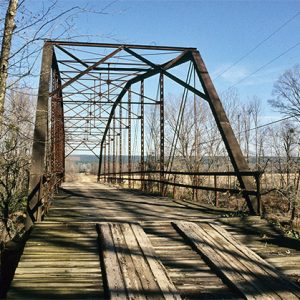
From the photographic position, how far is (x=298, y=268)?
5227 millimetres

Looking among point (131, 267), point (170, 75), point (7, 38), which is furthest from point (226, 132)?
point (7, 38)

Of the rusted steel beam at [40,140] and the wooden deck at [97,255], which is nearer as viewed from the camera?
the wooden deck at [97,255]

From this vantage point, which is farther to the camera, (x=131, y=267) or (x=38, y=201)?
(x=38, y=201)

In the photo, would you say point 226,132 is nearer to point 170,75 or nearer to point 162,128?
→ point 170,75

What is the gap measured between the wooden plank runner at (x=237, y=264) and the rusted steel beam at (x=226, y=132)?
1.69m

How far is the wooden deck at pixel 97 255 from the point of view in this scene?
4426 millimetres

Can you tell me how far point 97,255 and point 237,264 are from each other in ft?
6.40

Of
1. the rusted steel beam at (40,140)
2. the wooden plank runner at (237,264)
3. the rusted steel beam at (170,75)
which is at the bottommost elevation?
the wooden plank runner at (237,264)

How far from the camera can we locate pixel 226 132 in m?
8.95

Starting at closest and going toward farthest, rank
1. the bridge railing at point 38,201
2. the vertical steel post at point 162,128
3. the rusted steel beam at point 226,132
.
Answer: the bridge railing at point 38,201
the rusted steel beam at point 226,132
the vertical steel post at point 162,128

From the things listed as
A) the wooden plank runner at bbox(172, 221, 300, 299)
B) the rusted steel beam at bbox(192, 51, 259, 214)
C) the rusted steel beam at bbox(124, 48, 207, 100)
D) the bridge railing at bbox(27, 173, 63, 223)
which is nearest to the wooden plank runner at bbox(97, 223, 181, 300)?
the wooden plank runner at bbox(172, 221, 300, 299)

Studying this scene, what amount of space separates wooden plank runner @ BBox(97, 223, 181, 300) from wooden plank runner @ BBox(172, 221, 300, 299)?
2.40 feet

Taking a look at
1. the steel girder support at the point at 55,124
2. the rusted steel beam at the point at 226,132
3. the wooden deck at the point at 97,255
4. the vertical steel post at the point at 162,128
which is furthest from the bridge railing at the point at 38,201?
the vertical steel post at the point at 162,128

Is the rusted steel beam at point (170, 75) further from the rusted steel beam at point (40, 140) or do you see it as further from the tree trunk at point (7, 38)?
the tree trunk at point (7, 38)
